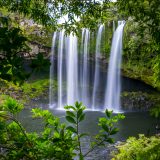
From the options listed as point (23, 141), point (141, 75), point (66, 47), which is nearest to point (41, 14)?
point (23, 141)

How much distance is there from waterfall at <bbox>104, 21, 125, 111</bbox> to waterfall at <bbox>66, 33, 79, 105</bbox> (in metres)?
2.97

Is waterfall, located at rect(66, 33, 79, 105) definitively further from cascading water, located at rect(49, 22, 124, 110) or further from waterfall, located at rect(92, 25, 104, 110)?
waterfall, located at rect(92, 25, 104, 110)

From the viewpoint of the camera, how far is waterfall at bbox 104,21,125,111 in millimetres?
24172

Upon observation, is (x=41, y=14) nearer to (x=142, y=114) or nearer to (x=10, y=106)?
(x=10, y=106)

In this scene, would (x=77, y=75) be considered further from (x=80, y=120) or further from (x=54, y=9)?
(x=80, y=120)

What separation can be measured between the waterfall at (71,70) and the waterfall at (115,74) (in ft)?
9.75

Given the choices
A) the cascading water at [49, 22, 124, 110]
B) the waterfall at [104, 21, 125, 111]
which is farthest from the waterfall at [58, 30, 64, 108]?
the waterfall at [104, 21, 125, 111]

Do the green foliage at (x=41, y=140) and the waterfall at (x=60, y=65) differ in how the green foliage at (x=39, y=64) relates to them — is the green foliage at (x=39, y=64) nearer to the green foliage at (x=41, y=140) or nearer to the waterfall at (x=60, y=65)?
the green foliage at (x=41, y=140)

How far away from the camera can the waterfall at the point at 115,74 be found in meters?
24.2

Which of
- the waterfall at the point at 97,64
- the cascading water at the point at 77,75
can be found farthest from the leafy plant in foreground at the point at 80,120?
the cascading water at the point at 77,75

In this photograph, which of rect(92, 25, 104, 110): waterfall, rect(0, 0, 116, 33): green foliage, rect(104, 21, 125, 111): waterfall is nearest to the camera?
rect(0, 0, 116, 33): green foliage

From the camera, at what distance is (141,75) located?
2348 centimetres

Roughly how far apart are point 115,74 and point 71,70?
4.01 meters

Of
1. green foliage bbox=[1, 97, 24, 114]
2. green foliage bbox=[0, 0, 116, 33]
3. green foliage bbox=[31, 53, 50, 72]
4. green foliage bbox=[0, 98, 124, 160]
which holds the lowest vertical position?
green foliage bbox=[0, 98, 124, 160]
